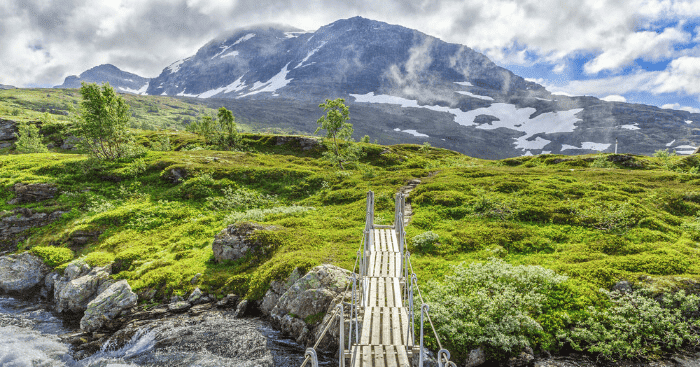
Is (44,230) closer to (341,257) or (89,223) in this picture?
(89,223)

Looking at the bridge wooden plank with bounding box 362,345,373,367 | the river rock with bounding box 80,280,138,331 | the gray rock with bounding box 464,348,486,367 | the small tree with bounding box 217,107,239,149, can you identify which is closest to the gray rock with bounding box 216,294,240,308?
the river rock with bounding box 80,280,138,331

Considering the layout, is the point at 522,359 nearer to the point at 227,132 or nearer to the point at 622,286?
the point at 622,286

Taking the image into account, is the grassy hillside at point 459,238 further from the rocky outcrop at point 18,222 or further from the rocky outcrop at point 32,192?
the rocky outcrop at point 18,222

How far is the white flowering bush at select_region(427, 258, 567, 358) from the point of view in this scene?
13266mm

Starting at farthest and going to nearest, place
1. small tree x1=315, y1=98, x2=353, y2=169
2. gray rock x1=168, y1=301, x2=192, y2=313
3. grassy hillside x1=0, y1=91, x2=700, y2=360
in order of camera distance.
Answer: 1. small tree x1=315, y1=98, x2=353, y2=169
2. gray rock x1=168, y1=301, x2=192, y2=313
3. grassy hillside x1=0, y1=91, x2=700, y2=360

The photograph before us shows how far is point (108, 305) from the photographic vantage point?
18344mm

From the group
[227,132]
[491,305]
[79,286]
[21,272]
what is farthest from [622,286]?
[227,132]

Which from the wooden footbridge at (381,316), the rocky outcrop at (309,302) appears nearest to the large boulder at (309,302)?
the rocky outcrop at (309,302)

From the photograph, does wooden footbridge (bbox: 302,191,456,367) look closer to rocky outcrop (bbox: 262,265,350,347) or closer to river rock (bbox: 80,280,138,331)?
rocky outcrop (bbox: 262,265,350,347)

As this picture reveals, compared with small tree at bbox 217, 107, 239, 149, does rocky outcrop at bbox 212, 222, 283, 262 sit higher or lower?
lower

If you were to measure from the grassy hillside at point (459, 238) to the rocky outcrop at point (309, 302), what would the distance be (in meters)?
1.78

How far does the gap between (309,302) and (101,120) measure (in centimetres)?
4589

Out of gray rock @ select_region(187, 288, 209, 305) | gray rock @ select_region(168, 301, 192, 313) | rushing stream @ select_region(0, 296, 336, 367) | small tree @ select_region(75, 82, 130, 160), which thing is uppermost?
small tree @ select_region(75, 82, 130, 160)

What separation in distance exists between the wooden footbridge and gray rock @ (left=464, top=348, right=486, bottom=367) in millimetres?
1133
